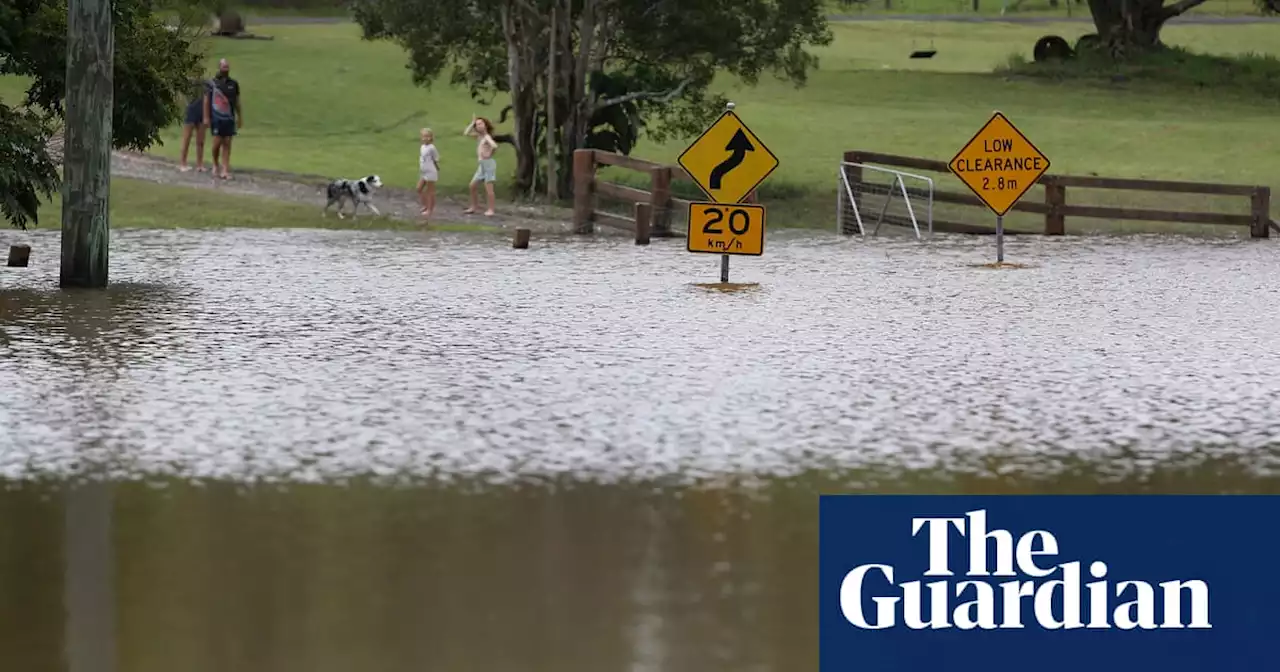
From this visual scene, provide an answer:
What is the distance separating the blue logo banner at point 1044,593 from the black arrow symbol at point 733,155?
12.7m

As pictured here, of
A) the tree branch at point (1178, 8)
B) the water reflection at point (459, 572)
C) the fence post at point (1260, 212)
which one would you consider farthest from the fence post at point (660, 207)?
the tree branch at point (1178, 8)

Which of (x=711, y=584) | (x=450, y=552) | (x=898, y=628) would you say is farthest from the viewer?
(x=450, y=552)

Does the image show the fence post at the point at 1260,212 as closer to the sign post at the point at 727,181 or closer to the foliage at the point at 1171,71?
the sign post at the point at 727,181

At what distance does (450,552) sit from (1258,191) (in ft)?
84.5

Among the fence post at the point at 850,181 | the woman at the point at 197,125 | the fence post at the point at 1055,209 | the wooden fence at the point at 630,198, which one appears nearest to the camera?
the wooden fence at the point at 630,198

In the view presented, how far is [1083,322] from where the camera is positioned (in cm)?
1975

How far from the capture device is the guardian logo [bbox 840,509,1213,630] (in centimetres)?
766

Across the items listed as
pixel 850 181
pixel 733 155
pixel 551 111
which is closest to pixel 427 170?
pixel 850 181

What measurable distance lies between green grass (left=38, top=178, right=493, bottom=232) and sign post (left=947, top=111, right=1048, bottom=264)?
30.6ft

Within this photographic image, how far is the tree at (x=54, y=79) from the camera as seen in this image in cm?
2427

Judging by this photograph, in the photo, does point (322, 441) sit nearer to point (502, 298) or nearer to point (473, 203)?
point (502, 298)

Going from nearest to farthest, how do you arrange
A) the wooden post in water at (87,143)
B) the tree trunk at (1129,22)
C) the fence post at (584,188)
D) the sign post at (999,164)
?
the wooden post in water at (87,143), the sign post at (999,164), the fence post at (584,188), the tree trunk at (1129,22)

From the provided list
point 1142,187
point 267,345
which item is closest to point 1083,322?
point 267,345

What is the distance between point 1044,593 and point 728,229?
15379 millimetres
